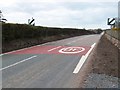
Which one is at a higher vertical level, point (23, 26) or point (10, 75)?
point (23, 26)

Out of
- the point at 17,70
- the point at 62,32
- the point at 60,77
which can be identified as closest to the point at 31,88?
the point at 60,77

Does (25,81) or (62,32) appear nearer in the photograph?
(25,81)

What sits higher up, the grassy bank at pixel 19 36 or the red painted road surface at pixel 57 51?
the grassy bank at pixel 19 36

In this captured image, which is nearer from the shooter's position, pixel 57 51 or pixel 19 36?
pixel 57 51

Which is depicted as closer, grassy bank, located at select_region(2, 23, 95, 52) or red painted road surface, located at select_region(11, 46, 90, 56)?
red painted road surface, located at select_region(11, 46, 90, 56)

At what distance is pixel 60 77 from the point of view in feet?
41.0

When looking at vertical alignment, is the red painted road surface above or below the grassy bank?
below

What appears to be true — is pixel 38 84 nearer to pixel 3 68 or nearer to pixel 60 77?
pixel 60 77

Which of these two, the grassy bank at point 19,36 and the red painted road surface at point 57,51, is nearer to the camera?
the red painted road surface at point 57,51

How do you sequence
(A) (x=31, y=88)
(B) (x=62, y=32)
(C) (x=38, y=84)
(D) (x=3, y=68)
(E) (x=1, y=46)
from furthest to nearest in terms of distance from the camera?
(B) (x=62, y=32) → (E) (x=1, y=46) → (D) (x=3, y=68) → (C) (x=38, y=84) → (A) (x=31, y=88)

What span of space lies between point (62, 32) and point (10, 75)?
4450cm

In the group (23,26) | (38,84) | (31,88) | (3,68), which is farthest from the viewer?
(23,26)

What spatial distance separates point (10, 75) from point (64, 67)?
348 cm

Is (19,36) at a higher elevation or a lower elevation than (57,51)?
higher
